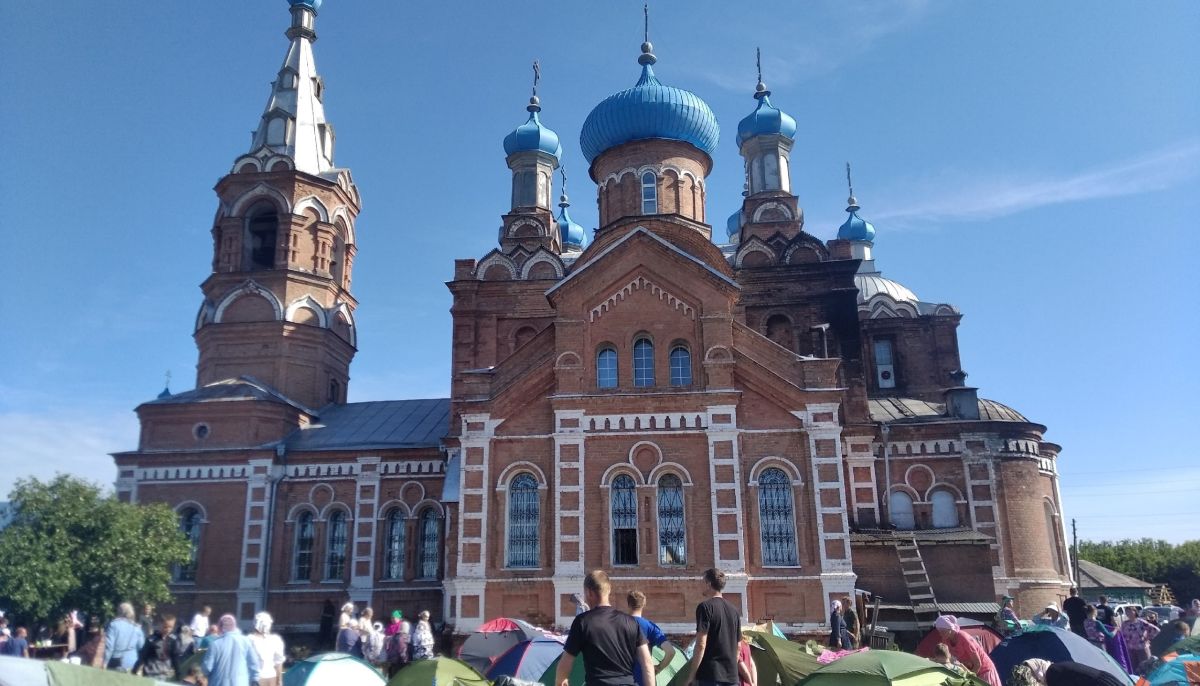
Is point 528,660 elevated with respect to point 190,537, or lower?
lower

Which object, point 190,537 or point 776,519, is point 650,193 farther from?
point 190,537

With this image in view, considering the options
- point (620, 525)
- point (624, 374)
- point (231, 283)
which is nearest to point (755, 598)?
point (620, 525)

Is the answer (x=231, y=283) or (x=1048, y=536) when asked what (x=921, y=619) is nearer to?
(x=1048, y=536)

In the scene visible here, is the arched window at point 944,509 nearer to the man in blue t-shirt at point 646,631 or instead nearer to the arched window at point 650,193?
the arched window at point 650,193

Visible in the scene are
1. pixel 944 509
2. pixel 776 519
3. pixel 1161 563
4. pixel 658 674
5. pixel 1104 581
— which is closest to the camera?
pixel 658 674

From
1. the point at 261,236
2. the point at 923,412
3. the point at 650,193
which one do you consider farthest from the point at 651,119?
the point at 261,236

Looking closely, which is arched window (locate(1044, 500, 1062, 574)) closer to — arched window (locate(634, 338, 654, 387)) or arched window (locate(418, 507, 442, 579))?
arched window (locate(634, 338, 654, 387))

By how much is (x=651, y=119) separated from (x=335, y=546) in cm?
1463

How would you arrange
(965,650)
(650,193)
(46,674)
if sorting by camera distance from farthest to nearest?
1. (650,193)
2. (965,650)
3. (46,674)

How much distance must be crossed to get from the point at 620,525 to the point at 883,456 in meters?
9.45

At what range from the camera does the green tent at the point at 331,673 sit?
1056cm

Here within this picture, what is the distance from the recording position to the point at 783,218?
29031mm

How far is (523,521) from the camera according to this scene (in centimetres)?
2011

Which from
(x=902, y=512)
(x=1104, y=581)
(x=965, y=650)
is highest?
(x=902, y=512)
